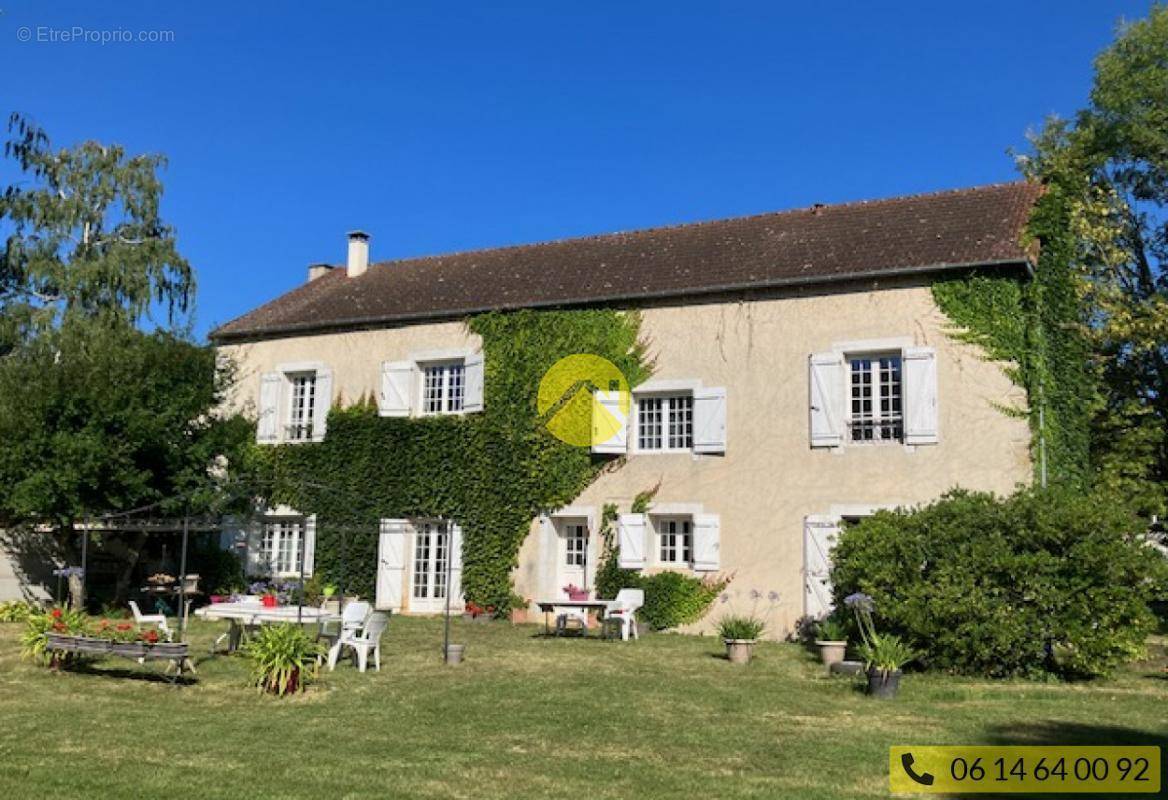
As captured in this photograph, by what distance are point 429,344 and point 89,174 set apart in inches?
471

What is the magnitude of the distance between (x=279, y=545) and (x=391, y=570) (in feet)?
9.19

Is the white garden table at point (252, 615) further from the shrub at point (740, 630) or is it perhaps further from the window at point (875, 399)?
the window at point (875, 399)

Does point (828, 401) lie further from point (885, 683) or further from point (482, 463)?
point (482, 463)

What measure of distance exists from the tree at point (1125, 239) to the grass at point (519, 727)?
8.38 meters

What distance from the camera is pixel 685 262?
17406 millimetres

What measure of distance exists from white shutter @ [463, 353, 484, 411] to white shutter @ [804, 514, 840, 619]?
626cm

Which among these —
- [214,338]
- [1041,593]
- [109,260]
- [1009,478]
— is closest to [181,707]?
[1041,593]

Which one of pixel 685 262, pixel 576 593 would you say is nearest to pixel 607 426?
pixel 576 593

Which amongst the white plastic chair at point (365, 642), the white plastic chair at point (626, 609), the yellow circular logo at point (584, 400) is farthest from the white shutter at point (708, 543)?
the white plastic chair at point (365, 642)

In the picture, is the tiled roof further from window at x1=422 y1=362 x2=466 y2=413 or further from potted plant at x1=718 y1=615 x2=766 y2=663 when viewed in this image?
potted plant at x1=718 y1=615 x2=766 y2=663

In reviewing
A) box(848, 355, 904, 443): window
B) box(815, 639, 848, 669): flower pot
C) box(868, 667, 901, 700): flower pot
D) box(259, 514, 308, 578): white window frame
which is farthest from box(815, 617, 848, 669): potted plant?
box(259, 514, 308, 578): white window frame

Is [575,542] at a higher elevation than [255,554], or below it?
higher

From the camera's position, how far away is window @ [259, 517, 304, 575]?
63.4ft

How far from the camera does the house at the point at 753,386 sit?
1445 centimetres
